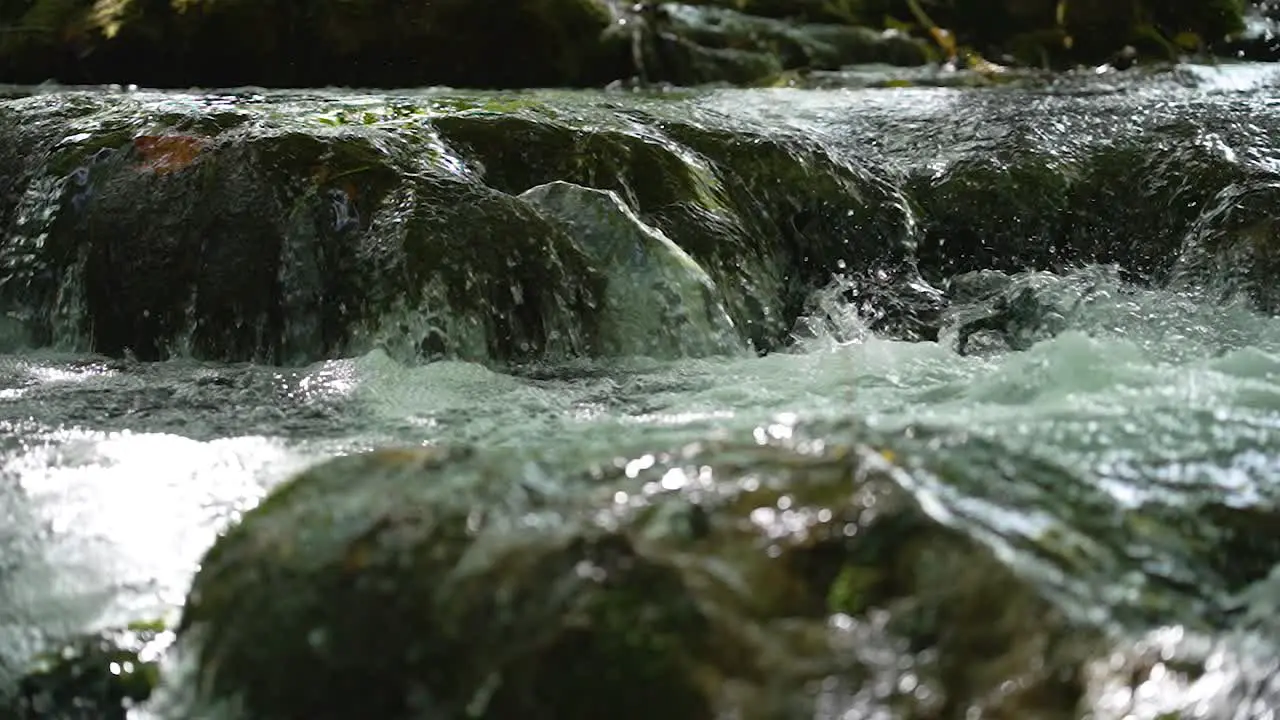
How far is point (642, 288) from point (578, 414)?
105 cm

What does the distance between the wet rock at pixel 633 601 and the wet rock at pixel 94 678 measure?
282 mm

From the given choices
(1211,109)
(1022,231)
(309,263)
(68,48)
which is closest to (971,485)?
(309,263)

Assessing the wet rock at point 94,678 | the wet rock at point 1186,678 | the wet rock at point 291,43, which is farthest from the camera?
the wet rock at point 291,43

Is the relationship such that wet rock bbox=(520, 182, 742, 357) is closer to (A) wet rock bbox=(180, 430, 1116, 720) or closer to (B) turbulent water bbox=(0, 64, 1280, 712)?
(B) turbulent water bbox=(0, 64, 1280, 712)

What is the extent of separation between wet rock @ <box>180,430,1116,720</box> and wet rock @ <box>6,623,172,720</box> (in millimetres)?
282

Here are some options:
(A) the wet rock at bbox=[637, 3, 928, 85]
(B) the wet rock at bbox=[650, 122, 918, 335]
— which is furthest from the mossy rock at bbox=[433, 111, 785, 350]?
(A) the wet rock at bbox=[637, 3, 928, 85]

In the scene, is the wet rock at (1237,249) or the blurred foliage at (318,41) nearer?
the wet rock at (1237,249)

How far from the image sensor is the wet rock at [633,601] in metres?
1.60

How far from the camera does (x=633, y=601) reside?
65.4 inches

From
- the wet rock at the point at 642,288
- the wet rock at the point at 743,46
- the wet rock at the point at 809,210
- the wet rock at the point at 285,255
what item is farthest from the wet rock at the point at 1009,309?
the wet rock at the point at 743,46

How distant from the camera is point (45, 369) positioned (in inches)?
158

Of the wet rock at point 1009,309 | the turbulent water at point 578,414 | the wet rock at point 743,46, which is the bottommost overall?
the wet rock at point 1009,309

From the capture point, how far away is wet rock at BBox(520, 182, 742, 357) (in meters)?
4.11

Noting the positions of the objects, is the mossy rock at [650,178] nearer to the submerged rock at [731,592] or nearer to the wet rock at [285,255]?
the wet rock at [285,255]
